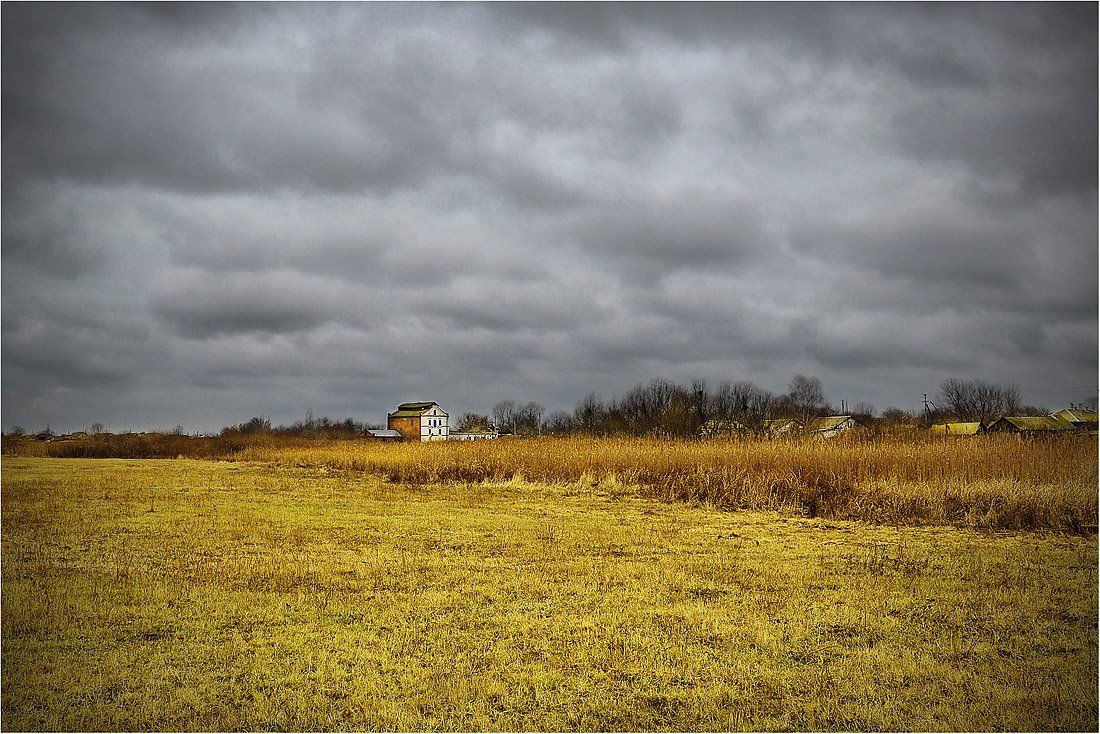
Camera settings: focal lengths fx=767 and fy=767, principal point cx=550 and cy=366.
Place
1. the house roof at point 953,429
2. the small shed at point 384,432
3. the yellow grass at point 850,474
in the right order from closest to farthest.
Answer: the yellow grass at point 850,474 < the house roof at point 953,429 < the small shed at point 384,432

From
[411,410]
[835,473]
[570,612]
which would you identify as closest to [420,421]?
[411,410]

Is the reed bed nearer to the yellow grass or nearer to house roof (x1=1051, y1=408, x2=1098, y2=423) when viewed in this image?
the yellow grass

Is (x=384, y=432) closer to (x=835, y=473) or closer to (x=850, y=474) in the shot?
(x=835, y=473)

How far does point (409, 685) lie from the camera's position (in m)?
4.89

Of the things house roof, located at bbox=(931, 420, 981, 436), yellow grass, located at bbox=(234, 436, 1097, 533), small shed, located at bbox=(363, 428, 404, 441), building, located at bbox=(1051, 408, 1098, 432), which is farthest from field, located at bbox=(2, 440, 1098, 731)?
small shed, located at bbox=(363, 428, 404, 441)

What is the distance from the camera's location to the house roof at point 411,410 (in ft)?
316

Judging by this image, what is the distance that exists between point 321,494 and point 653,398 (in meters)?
40.0

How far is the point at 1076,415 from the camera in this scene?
61.6 m

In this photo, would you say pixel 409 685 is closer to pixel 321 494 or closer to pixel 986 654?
pixel 986 654

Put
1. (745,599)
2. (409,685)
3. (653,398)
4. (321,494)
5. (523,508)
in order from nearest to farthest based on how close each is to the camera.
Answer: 1. (409,685)
2. (745,599)
3. (523,508)
4. (321,494)
5. (653,398)

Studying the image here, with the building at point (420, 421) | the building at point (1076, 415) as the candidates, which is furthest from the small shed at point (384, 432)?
the building at point (1076, 415)

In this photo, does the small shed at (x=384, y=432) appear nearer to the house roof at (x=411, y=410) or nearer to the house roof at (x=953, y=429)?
the house roof at (x=411, y=410)

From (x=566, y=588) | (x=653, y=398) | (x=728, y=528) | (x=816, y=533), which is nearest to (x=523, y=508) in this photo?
(x=728, y=528)

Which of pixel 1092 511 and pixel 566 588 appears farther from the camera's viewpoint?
pixel 1092 511
